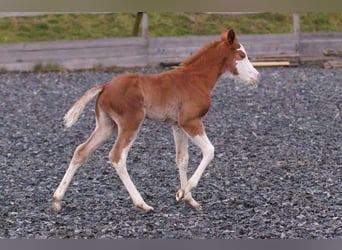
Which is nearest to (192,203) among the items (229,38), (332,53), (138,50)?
(229,38)

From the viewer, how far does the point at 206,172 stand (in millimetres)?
6820

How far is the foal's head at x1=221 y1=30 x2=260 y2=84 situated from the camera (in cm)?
484

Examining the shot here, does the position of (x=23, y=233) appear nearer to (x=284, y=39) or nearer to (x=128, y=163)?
(x=128, y=163)

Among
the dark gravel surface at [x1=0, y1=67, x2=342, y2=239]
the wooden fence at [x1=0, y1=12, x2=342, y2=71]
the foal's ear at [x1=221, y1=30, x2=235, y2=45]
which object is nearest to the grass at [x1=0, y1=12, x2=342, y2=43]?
the wooden fence at [x1=0, y1=12, x2=342, y2=71]

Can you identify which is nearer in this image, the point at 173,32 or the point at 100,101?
the point at 100,101

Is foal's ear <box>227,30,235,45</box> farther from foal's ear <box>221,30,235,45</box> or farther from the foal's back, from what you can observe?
the foal's back

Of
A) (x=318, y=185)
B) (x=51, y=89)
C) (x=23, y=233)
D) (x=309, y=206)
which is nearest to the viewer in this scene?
(x=23, y=233)

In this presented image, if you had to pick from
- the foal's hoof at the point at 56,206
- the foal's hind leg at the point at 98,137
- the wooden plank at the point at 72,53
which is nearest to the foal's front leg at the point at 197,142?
the foal's hind leg at the point at 98,137

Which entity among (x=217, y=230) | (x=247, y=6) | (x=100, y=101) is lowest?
(x=217, y=230)

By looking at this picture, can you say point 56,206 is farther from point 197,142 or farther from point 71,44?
point 71,44

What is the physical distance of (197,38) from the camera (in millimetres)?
16875

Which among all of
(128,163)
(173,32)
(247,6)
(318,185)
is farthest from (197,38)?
(247,6)

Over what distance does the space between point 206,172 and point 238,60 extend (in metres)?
2.15

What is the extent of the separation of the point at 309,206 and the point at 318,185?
1018mm
